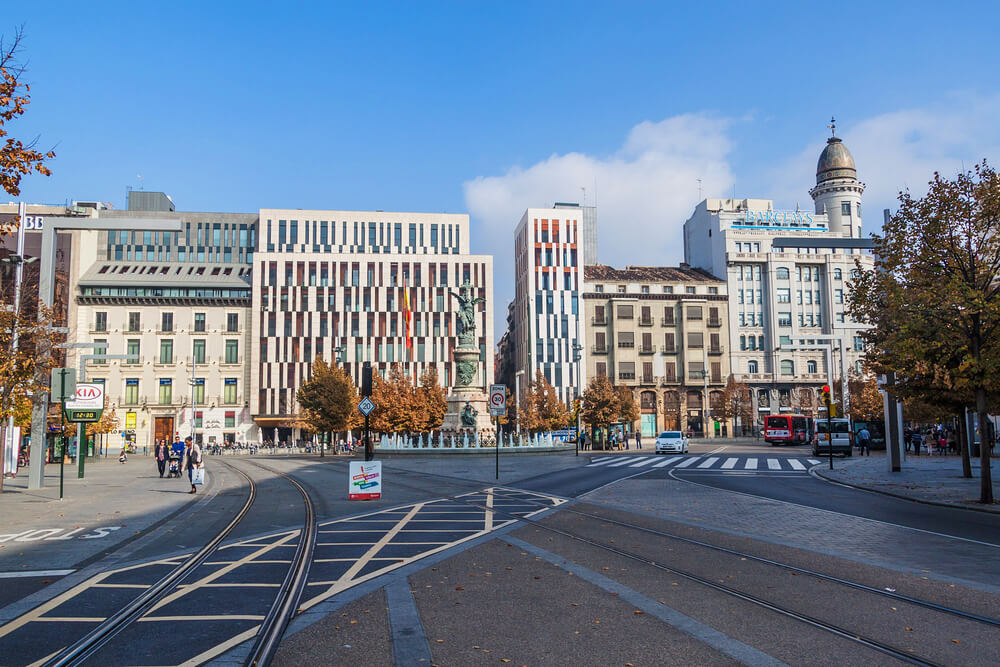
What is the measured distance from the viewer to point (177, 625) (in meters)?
6.98

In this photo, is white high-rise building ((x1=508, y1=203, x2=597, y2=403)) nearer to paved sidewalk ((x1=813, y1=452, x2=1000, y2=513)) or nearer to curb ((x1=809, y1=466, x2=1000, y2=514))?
paved sidewalk ((x1=813, y1=452, x2=1000, y2=513))

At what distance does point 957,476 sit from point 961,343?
37.3ft

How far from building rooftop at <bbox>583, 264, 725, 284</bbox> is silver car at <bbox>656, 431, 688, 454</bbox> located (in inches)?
1819

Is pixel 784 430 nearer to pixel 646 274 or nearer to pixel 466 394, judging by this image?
pixel 466 394

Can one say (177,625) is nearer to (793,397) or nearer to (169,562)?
(169,562)

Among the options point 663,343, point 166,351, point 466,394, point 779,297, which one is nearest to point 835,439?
point 466,394

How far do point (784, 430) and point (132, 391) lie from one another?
66145 mm

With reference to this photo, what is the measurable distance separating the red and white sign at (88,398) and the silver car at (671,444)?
31.2 metres

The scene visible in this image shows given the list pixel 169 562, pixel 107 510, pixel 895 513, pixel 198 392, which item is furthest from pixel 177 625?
pixel 198 392

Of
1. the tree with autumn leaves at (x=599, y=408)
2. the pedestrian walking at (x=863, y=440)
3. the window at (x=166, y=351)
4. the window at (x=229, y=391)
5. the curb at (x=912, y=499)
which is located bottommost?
the pedestrian walking at (x=863, y=440)

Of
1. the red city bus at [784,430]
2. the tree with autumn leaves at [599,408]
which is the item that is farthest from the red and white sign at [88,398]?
the red city bus at [784,430]

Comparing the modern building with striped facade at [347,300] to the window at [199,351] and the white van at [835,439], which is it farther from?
the white van at [835,439]

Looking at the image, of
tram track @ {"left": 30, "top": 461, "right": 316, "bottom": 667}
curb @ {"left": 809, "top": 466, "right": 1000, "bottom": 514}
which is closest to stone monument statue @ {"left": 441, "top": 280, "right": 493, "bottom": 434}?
curb @ {"left": 809, "top": 466, "right": 1000, "bottom": 514}

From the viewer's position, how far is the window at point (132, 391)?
3290 inches
